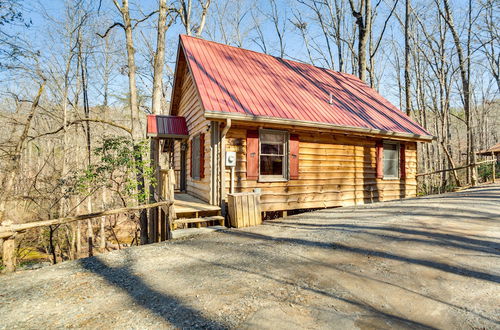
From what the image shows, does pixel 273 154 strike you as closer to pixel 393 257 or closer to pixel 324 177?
pixel 324 177

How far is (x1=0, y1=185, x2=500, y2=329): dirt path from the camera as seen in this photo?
286cm

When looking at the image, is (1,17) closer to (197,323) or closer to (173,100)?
(173,100)

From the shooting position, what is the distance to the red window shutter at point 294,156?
27.3 feet

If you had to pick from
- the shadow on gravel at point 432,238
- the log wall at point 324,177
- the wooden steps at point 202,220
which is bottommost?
the shadow on gravel at point 432,238

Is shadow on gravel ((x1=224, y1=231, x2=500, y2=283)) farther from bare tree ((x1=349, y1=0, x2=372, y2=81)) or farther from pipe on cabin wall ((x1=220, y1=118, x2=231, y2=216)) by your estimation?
bare tree ((x1=349, y1=0, x2=372, y2=81))

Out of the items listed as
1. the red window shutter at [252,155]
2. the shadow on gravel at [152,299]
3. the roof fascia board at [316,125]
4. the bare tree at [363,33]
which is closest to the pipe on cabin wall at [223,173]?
the roof fascia board at [316,125]

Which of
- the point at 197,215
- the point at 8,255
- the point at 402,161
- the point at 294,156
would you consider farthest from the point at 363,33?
the point at 8,255

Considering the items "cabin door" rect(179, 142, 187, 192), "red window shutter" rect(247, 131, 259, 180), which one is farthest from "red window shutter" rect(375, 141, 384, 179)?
"cabin door" rect(179, 142, 187, 192)

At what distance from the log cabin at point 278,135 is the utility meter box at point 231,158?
29mm

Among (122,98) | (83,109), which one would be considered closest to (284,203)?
(83,109)

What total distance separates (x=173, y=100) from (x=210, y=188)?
663cm

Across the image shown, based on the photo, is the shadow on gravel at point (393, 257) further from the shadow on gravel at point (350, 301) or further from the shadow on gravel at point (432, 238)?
the shadow on gravel at point (350, 301)

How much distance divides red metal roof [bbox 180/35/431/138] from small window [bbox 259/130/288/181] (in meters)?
0.77

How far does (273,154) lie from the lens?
8391 millimetres
